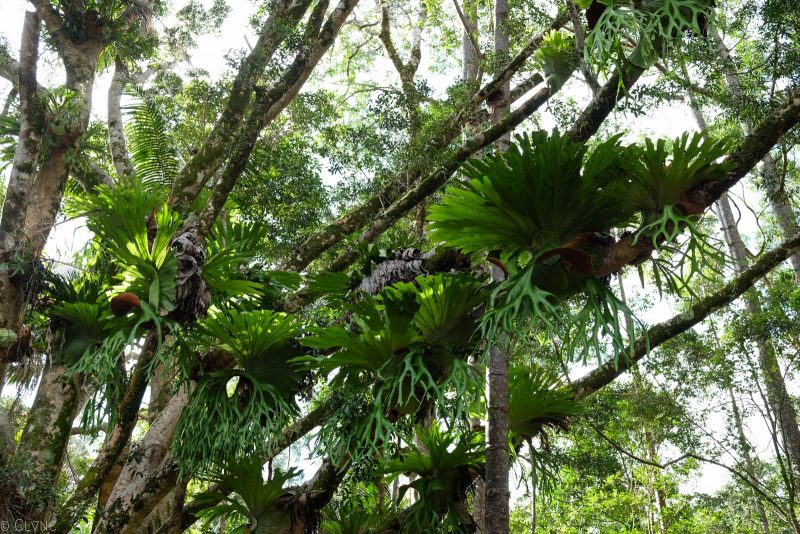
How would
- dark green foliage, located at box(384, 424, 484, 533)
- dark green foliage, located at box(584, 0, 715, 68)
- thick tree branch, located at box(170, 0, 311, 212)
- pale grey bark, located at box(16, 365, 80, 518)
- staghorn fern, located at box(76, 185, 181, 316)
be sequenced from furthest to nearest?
1. thick tree branch, located at box(170, 0, 311, 212)
2. pale grey bark, located at box(16, 365, 80, 518)
3. dark green foliage, located at box(384, 424, 484, 533)
4. staghorn fern, located at box(76, 185, 181, 316)
5. dark green foliage, located at box(584, 0, 715, 68)

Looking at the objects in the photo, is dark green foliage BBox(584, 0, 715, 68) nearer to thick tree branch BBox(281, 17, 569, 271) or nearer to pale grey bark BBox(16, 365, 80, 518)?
thick tree branch BBox(281, 17, 569, 271)

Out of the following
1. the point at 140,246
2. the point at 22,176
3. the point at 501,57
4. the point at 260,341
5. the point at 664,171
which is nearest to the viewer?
the point at 664,171

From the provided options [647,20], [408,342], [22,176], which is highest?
[647,20]

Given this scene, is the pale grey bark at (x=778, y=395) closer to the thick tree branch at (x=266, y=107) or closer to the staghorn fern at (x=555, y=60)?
the staghorn fern at (x=555, y=60)

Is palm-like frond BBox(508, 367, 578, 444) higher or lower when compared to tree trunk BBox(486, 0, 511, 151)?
lower

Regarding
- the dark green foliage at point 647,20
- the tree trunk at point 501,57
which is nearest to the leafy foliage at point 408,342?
the dark green foliage at point 647,20

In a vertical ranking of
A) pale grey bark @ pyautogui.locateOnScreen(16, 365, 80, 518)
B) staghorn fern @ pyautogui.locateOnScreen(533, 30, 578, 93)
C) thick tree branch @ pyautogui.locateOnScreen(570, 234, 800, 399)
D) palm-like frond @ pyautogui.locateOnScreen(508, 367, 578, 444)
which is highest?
staghorn fern @ pyautogui.locateOnScreen(533, 30, 578, 93)

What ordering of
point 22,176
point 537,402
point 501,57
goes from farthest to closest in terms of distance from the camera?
1. point 501,57
2. point 22,176
3. point 537,402

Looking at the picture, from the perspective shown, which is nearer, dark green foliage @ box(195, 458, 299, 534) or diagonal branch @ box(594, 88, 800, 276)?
diagonal branch @ box(594, 88, 800, 276)

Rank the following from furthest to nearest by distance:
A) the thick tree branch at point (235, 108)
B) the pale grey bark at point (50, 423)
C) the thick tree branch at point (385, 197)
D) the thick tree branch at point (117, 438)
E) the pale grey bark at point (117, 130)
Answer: the pale grey bark at point (117, 130) → the thick tree branch at point (235, 108) → the thick tree branch at point (385, 197) → the pale grey bark at point (50, 423) → the thick tree branch at point (117, 438)

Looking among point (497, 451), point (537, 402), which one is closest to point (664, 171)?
point (537, 402)

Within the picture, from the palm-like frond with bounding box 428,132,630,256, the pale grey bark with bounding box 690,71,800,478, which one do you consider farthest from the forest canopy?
the pale grey bark with bounding box 690,71,800,478

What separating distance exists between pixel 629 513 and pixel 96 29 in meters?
9.11

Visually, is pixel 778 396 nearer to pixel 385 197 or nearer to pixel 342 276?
pixel 385 197
